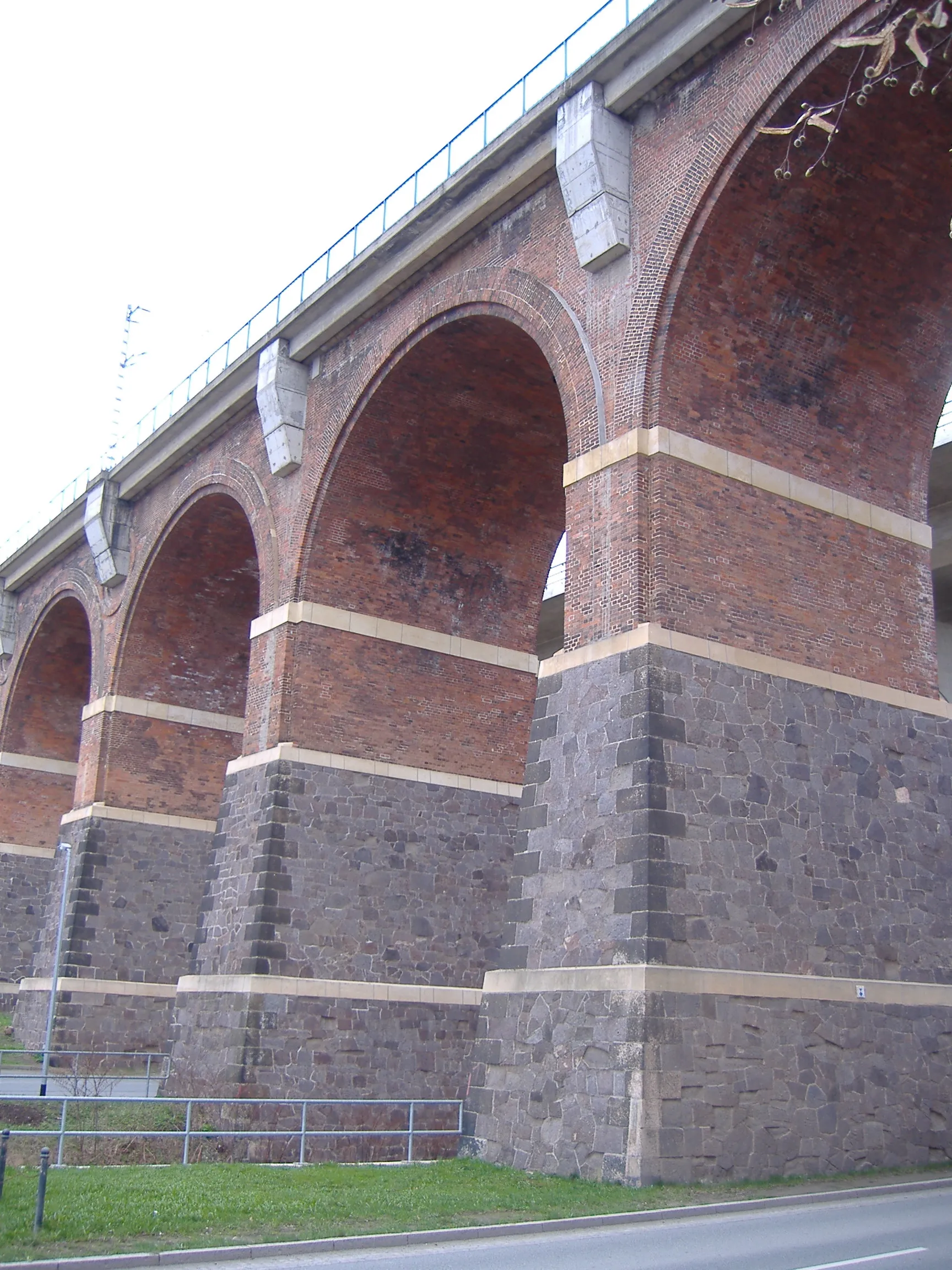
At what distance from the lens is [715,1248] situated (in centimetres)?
917

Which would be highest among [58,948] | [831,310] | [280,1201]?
[831,310]

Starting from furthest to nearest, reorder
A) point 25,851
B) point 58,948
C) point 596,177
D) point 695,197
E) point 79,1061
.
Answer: point 25,851
point 58,948
point 79,1061
point 596,177
point 695,197

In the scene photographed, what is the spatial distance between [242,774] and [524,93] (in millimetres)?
10946

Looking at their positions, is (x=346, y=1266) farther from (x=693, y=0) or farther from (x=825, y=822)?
(x=693, y=0)

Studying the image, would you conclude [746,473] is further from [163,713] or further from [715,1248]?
[163,713]

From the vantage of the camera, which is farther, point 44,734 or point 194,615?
point 44,734

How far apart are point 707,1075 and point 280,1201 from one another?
13.9 ft

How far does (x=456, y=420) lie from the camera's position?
20469mm

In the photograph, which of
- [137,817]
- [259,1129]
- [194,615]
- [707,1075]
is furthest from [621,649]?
[137,817]

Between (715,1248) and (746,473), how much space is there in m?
8.91

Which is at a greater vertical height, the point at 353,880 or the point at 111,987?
the point at 353,880

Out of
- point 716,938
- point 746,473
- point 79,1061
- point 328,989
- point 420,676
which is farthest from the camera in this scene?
point 79,1061

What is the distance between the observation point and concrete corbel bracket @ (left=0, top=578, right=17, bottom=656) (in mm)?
34969

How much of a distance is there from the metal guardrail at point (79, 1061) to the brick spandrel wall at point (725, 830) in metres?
12.5
